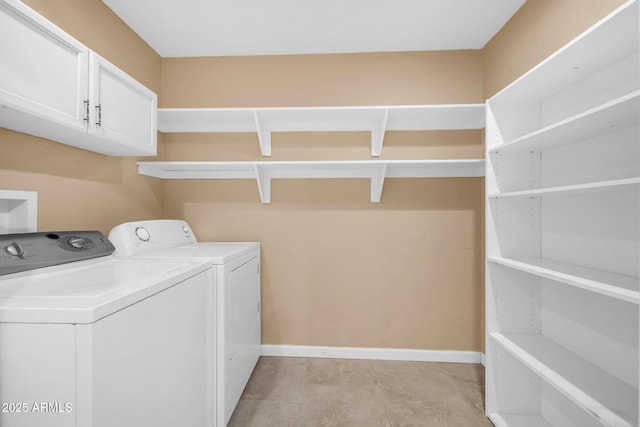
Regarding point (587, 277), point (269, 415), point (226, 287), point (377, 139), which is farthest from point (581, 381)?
point (377, 139)

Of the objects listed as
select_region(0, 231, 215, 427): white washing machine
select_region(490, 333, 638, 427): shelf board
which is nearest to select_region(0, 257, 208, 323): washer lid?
select_region(0, 231, 215, 427): white washing machine

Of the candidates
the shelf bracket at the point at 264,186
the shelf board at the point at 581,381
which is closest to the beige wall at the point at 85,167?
the shelf bracket at the point at 264,186

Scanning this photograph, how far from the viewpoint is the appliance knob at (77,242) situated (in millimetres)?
1357

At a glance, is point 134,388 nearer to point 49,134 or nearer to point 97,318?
point 97,318

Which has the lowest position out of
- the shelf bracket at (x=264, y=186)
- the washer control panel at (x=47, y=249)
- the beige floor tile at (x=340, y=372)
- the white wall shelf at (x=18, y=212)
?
the beige floor tile at (x=340, y=372)

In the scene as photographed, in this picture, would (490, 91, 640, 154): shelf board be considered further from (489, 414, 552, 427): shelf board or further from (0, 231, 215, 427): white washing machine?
(0, 231, 215, 427): white washing machine

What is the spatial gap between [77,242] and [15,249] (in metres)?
0.27

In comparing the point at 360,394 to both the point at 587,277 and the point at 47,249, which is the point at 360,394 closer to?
the point at 587,277

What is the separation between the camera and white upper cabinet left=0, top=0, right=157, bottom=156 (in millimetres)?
1031

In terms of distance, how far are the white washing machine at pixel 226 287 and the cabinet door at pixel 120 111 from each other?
0.46 metres

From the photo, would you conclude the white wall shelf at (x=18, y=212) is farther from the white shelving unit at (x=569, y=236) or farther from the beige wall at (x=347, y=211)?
the white shelving unit at (x=569, y=236)

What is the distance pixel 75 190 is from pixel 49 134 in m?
0.34

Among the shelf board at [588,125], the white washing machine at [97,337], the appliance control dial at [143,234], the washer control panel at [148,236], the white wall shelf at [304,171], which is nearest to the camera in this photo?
the white washing machine at [97,337]

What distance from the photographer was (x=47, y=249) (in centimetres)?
123
